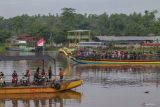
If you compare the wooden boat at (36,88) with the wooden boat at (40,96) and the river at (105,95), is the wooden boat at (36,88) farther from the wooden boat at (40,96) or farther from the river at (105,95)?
the river at (105,95)

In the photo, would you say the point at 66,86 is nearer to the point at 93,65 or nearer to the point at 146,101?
the point at 146,101

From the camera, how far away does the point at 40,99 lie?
29.4 metres

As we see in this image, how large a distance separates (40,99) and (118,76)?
15707 millimetres

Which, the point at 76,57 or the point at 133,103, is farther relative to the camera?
the point at 76,57

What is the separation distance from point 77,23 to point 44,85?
367ft

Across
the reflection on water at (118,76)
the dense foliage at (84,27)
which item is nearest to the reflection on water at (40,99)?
the reflection on water at (118,76)

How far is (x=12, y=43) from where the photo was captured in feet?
403

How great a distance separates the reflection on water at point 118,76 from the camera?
3894 cm

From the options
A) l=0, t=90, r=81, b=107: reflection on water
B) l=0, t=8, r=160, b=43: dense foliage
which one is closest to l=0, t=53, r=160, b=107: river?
l=0, t=90, r=81, b=107: reflection on water

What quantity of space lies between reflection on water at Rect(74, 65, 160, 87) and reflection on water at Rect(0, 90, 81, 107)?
22.8ft

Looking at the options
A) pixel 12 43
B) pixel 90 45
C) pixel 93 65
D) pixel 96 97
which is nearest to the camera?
pixel 96 97

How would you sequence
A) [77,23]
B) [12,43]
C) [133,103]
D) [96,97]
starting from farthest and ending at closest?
[77,23], [12,43], [96,97], [133,103]

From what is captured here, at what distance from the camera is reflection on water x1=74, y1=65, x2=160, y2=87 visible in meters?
38.9

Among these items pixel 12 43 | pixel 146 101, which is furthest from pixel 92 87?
pixel 12 43
